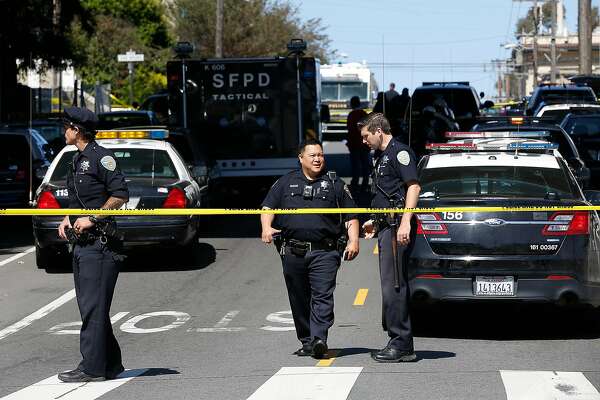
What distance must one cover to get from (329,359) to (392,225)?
48.9 inches

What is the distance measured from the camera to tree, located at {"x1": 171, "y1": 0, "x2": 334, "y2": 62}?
200 ft

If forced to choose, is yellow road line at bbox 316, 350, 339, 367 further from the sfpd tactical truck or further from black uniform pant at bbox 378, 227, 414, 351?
the sfpd tactical truck

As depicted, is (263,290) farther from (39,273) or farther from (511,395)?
(511,395)

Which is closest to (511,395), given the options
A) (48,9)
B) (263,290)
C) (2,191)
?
(263,290)

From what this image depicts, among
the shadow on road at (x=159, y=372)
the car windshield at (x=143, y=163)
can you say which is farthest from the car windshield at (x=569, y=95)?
the shadow on road at (x=159, y=372)

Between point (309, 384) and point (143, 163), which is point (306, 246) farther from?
point (143, 163)

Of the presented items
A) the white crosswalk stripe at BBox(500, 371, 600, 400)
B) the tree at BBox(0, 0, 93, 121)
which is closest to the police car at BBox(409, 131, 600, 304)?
the white crosswalk stripe at BBox(500, 371, 600, 400)

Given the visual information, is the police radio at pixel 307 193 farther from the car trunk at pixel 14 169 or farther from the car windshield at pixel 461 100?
the car windshield at pixel 461 100

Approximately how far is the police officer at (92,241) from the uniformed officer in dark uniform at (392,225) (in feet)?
6.40

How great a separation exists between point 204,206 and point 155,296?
18.2 ft

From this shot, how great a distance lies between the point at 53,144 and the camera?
22.5 metres

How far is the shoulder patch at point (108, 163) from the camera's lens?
359 inches

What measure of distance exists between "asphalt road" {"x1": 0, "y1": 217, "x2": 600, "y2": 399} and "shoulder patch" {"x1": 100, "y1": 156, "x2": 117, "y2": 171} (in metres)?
1.52

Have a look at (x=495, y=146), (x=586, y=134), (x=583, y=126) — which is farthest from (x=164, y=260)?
(x=583, y=126)
